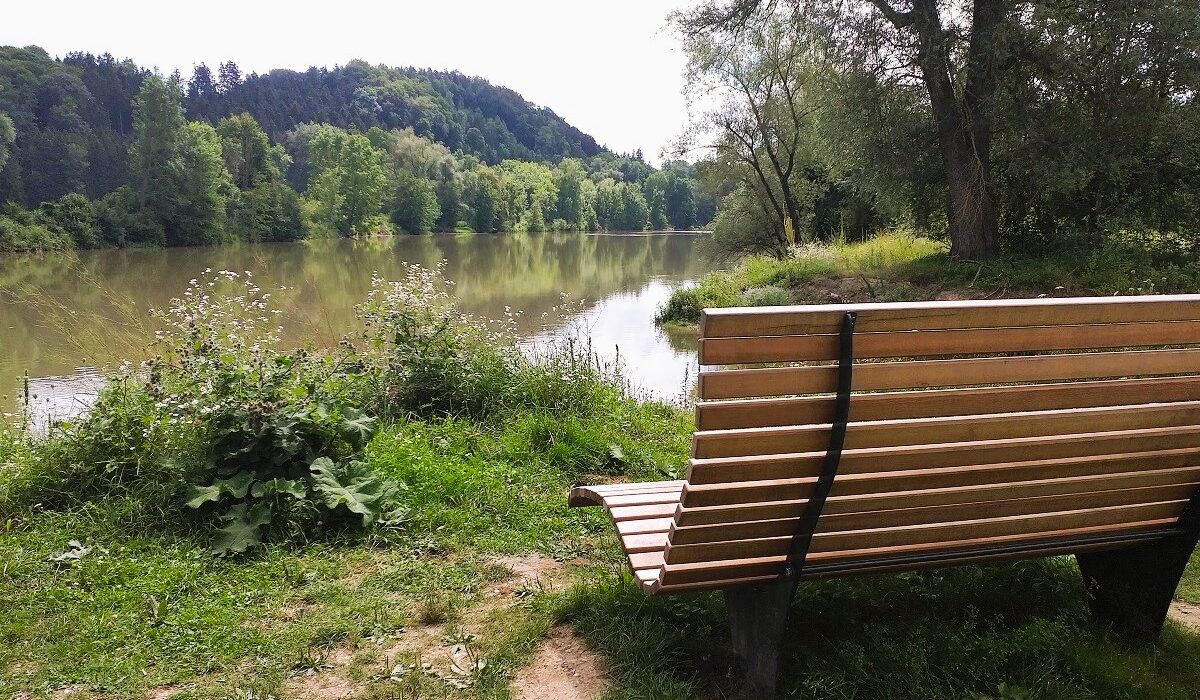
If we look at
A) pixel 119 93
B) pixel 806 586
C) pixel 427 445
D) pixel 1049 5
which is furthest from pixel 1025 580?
pixel 119 93

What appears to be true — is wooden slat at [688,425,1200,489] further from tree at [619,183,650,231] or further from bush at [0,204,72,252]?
tree at [619,183,650,231]

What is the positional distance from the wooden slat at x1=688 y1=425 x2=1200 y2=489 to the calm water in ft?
15.4

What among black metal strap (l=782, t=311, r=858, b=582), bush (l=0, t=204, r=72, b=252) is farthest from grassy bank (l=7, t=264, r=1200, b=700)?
bush (l=0, t=204, r=72, b=252)

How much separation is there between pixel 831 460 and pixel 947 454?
1.15 ft

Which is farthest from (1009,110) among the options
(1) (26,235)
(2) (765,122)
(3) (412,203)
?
(3) (412,203)

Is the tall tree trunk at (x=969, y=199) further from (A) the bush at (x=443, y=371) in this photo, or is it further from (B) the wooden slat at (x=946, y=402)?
(B) the wooden slat at (x=946, y=402)

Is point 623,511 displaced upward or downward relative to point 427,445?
upward

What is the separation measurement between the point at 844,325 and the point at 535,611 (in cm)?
176

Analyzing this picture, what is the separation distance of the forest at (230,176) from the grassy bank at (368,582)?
368 centimetres

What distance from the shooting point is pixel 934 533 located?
2.00 m

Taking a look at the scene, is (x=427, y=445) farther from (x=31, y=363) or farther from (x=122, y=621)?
(x=31, y=363)

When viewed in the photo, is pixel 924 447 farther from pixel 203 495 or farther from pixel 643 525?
pixel 203 495

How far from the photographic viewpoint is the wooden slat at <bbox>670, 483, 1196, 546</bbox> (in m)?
1.79

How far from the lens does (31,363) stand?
35.3 ft
